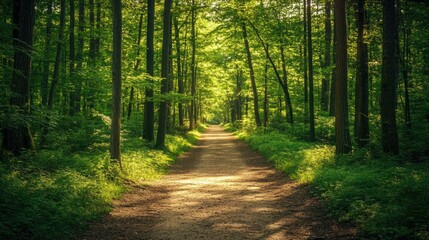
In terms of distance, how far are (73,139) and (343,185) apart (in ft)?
36.0

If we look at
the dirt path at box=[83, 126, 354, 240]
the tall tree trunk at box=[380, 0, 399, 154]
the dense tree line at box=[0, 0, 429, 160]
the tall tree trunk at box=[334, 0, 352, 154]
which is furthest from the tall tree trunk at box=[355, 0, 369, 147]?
the dirt path at box=[83, 126, 354, 240]

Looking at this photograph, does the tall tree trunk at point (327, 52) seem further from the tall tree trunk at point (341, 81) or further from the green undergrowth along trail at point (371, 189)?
the green undergrowth along trail at point (371, 189)

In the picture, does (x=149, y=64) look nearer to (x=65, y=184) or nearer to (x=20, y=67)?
(x=20, y=67)

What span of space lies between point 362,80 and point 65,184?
1141cm

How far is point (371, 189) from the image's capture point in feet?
24.0

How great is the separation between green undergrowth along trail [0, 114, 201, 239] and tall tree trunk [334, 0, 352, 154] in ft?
24.9

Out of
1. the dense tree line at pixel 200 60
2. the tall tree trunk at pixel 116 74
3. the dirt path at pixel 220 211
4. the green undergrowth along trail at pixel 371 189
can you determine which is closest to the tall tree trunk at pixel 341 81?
the dense tree line at pixel 200 60

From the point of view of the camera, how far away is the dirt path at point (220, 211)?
6.23 m

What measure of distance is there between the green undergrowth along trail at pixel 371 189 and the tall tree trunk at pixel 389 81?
26.5 inches

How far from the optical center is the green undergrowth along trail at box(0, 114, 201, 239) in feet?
17.5

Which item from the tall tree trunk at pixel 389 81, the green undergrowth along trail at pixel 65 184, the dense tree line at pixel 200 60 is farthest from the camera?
the tall tree trunk at pixel 389 81

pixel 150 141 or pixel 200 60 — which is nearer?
pixel 150 141

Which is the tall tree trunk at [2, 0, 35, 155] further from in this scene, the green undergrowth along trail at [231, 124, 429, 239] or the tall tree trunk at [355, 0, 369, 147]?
the tall tree trunk at [355, 0, 369, 147]

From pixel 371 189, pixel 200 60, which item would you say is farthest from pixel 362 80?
pixel 200 60
